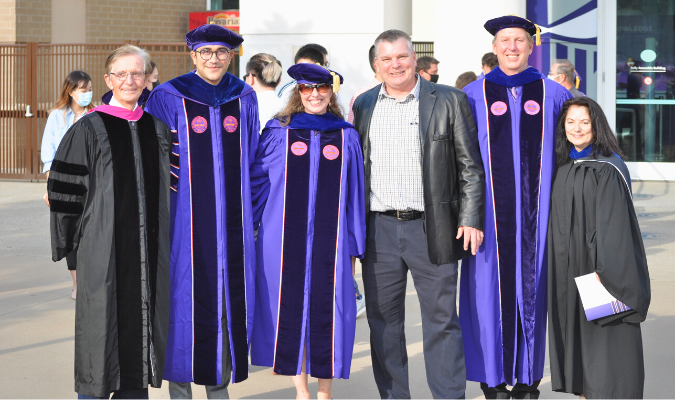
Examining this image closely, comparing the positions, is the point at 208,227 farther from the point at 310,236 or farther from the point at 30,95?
the point at 30,95

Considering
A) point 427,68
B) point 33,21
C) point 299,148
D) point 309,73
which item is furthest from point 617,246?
point 33,21

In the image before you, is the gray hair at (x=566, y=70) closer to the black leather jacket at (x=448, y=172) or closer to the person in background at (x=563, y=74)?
the person in background at (x=563, y=74)

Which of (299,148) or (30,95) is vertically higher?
(30,95)

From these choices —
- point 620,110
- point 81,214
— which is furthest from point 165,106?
point 620,110

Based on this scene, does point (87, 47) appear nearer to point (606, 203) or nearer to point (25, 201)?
point (25, 201)

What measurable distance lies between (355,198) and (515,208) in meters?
0.85

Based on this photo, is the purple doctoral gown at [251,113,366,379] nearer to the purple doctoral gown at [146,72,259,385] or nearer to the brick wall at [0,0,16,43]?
the purple doctoral gown at [146,72,259,385]

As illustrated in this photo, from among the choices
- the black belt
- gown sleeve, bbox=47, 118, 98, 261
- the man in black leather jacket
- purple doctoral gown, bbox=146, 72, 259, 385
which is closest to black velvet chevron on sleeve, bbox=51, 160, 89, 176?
gown sleeve, bbox=47, 118, 98, 261

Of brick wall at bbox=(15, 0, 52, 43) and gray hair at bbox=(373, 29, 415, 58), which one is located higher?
brick wall at bbox=(15, 0, 52, 43)

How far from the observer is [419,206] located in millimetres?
4027

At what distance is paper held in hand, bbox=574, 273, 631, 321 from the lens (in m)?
3.74

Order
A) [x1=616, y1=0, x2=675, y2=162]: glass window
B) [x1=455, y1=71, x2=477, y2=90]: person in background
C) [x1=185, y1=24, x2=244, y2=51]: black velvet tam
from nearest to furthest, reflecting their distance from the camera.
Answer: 1. [x1=185, y1=24, x2=244, y2=51]: black velvet tam
2. [x1=455, y1=71, x2=477, y2=90]: person in background
3. [x1=616, y1=0, x2=675, y2=162]: glass window

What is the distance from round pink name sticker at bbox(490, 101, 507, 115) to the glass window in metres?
9.75

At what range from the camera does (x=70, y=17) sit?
18.5 m
